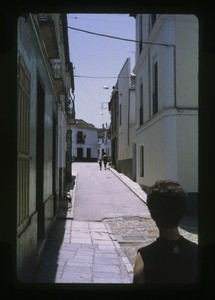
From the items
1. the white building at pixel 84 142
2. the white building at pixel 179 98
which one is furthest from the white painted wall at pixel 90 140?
the white building at pixel 179 98

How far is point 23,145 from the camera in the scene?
4660 millimetres

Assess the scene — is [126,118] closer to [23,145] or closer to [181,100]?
[181,100]

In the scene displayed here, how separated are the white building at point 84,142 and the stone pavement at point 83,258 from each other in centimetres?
5029

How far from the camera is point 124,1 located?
2346 millimetres

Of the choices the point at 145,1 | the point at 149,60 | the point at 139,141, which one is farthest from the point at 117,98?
the point at 145,1

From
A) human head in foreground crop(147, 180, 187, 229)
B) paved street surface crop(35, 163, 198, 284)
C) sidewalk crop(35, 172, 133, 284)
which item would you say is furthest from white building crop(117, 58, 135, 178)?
human head in foreground crop(147, 180, 187, 229)

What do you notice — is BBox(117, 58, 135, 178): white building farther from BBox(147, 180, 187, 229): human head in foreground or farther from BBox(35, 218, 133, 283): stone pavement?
BBox(147, 180, 187, 229): human head in foreground

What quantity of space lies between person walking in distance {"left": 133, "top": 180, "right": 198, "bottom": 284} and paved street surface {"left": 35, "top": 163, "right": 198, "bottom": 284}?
11.7 feet

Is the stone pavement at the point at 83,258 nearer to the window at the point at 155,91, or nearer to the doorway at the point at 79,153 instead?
the window at the point at 155,91

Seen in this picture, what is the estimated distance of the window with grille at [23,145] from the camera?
14.2ft

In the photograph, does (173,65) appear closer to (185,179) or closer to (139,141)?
(185,179)

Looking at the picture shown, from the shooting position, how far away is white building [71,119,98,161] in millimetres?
61312

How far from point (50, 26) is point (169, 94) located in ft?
23.8

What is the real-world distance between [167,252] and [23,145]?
2795mm
